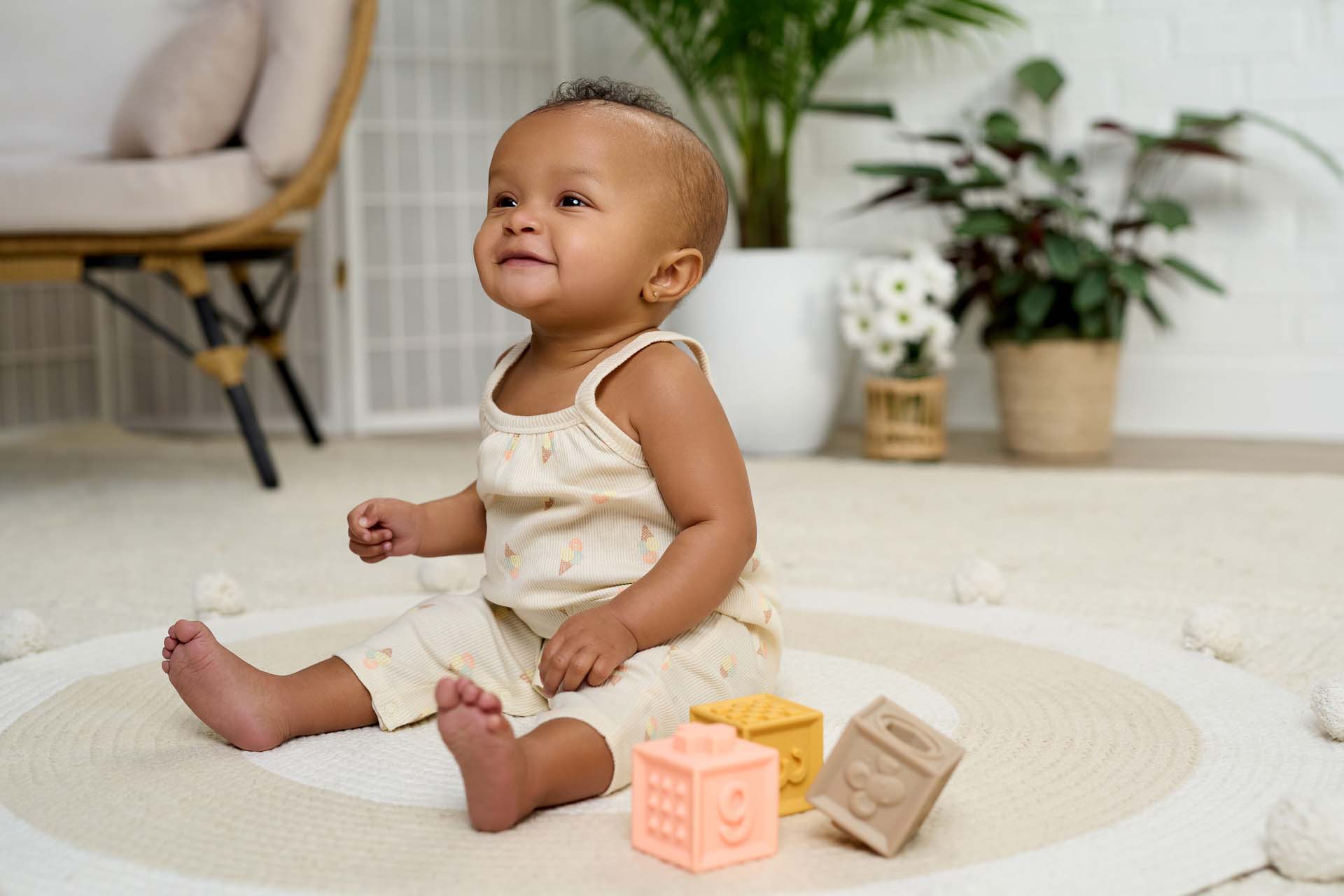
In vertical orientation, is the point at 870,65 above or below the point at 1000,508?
above

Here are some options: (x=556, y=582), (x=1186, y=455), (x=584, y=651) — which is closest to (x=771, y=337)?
(x=1186, y=455)

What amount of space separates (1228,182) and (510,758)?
255 cm

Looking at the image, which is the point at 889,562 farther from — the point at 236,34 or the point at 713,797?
the point at 236,34

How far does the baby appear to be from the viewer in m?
0.95

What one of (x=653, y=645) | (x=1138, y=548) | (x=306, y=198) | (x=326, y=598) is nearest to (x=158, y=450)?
(x=306, y=198)

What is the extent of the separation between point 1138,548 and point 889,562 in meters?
0.34

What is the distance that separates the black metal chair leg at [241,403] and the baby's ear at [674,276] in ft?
4.43

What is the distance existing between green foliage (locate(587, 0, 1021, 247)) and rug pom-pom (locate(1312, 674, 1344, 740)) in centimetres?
199

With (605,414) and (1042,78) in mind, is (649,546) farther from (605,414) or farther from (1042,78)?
(1042,78)

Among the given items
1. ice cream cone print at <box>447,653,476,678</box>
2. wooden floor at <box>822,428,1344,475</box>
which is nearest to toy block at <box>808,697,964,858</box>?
ice cream cone print at <box>447,653,476,678</box>

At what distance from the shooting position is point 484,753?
762 millimetres

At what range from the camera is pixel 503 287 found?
0.99 metres

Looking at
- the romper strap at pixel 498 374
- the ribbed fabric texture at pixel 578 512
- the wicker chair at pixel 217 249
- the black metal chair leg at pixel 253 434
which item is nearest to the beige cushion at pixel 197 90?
the wicker chair at pixel 217 249

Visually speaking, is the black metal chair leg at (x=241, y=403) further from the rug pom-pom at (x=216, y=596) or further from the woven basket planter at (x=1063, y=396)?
the woven basket planter at (x=1063, y=396)
